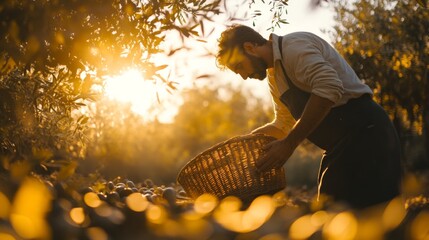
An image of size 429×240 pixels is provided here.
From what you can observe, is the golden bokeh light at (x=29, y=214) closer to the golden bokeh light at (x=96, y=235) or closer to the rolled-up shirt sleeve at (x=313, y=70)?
the golden bokeh light at (x=96, y=235)

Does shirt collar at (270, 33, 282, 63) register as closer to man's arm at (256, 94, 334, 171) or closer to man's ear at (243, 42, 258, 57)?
man's ear at (243, 42, 258, 57)

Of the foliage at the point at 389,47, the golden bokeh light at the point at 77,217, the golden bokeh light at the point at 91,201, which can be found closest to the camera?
the golden bokeh light at the point at 77,217

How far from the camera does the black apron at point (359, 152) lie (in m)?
3.51

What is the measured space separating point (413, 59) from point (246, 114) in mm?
32913

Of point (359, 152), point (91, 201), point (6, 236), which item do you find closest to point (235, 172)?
point (359, 152)

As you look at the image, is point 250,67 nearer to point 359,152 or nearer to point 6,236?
point 359,152

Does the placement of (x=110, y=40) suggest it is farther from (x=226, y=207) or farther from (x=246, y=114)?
(x=246, y=114)

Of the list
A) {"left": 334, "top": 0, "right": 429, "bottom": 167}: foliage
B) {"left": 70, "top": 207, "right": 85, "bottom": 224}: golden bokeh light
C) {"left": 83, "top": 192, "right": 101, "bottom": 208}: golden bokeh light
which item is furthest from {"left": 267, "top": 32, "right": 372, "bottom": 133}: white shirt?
{"left": 334, "top": 0, "right": 429, "bottom": 167}: foliage

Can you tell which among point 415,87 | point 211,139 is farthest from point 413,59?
point 211,139

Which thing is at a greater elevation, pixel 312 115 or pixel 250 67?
pixel 250 67

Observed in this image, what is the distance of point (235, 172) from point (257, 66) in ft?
2.36

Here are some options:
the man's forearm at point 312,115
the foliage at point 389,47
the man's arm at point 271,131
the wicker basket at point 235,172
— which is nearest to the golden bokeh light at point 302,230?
the man's forearm at point 312,115

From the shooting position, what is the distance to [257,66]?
146 inches

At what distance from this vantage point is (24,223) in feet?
3.34
